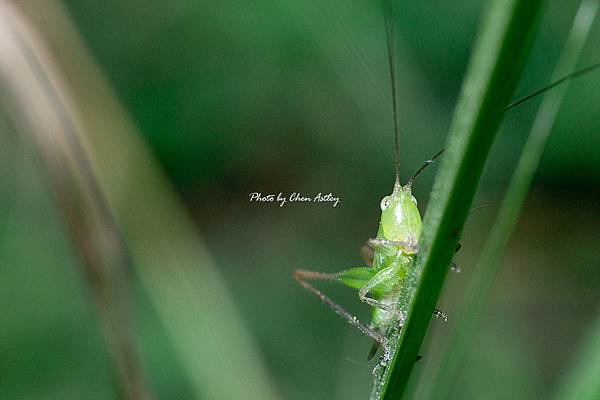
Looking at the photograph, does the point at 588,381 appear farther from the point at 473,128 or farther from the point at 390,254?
the point at 390,254

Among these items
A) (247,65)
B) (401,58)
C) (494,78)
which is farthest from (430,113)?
(494,78)

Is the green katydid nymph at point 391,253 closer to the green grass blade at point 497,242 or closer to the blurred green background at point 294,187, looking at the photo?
the green grass blade at point 497,242

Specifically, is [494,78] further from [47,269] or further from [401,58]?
[47,269]

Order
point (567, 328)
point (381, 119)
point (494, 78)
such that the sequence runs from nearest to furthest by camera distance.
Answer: point (494, 78)
point (381, 119)
point (567, 328)

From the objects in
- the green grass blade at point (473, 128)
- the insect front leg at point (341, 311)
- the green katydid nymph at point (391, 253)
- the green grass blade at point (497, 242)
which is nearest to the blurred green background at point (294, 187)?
the insect front leg at point (341, 311)

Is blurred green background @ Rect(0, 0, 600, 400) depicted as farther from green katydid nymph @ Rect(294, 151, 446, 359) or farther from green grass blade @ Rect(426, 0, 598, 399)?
green grass blade @ Rect(426, 0, 598, 399)

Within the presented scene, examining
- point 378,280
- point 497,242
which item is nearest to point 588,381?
point 497,242
